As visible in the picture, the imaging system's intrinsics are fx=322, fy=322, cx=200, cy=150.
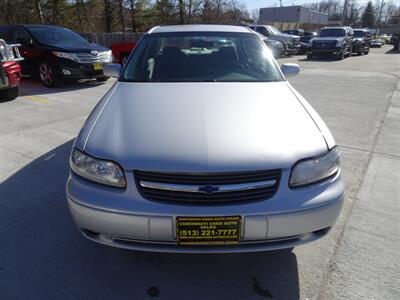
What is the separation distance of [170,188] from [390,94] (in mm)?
8755

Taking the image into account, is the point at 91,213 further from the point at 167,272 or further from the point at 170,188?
the point at 167,272

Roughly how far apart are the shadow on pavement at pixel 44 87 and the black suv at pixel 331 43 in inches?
584

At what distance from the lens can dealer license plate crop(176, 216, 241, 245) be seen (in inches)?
70.1

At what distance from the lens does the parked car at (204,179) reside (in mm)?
1798

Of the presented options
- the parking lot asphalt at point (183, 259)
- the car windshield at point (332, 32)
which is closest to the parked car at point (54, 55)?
the parking lot asphalt at point (183, 259)

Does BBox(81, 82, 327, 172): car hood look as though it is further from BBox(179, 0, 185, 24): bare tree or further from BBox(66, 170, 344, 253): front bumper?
BBox(179, 0, 185, 24): bare tree

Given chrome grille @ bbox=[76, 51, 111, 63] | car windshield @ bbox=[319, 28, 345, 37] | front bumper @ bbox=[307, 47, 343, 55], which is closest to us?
chrome grille @ bbox=[76, 51, 111, 63]

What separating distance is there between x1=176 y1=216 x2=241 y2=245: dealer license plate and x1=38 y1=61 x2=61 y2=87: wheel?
7.44 meters

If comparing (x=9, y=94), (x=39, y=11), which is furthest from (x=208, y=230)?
(x=39, y=11)

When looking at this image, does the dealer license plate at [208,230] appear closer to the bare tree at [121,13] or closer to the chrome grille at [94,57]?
the chrome grille at [94,57]

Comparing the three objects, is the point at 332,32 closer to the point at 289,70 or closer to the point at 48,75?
the point at 48,75

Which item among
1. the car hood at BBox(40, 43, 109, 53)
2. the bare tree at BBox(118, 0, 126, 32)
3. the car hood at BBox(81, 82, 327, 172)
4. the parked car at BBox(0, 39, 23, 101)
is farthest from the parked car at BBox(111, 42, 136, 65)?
the bare tree at BBox(118, 0, 126, 32)

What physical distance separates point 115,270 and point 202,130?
3.67 ft

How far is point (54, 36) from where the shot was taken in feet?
28.5
